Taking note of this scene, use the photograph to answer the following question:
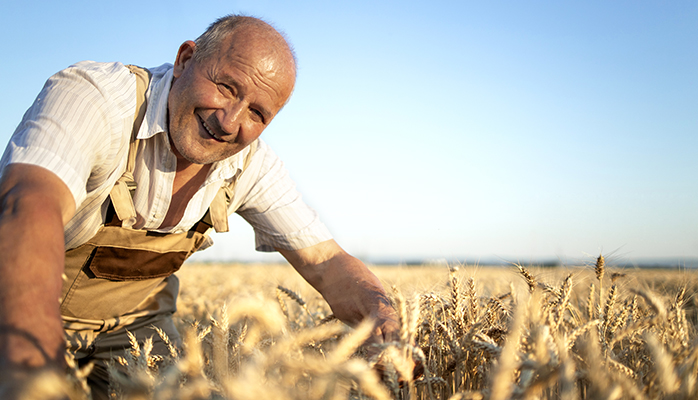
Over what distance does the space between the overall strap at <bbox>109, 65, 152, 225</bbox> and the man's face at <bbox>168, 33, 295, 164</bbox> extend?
16cm

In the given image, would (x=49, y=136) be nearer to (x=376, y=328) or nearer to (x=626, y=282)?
(x=376, y=328)

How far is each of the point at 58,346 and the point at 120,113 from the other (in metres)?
1.28

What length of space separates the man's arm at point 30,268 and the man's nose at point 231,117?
1.03m

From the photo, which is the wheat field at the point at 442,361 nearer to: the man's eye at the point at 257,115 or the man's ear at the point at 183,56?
the man's eye at the point at 257,115

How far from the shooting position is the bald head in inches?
95.0

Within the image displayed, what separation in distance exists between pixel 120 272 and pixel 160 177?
24.4 inches

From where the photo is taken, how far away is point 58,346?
3.54ft

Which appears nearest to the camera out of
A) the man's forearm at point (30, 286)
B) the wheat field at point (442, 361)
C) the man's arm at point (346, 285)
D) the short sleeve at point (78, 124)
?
the wheat field at point (442, 361)

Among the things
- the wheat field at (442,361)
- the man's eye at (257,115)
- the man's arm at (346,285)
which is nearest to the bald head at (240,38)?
A: the man's eye at (257,115)

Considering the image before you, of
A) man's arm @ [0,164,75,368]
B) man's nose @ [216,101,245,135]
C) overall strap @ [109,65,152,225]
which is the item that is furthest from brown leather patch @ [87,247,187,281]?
man's arm @ [0,164,75,368]

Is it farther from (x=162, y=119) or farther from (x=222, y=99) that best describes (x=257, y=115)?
(x=162, y=119)

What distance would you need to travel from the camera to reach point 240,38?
2.42m

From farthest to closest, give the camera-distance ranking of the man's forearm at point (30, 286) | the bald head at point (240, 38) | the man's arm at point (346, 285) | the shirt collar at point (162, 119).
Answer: the bald head at point (240, 38) → the shirt collar at point (162, 119) → the man's arm at point (346, 285) → the man's forearm at point (30, 286)

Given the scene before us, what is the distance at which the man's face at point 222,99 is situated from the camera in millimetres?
2342
